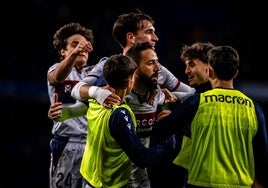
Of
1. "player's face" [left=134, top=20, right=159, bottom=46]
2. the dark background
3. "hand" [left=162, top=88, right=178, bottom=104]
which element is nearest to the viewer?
"hand" [left=162, top=88, right=178, bottom=104]

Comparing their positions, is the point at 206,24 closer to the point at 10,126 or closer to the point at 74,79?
the point at 10,126

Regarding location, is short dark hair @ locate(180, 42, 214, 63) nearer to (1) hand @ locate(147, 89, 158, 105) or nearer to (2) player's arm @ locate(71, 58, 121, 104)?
(1) hand @ locate(147, 89, 158, 105)

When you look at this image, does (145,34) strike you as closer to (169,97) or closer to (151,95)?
(169,97)

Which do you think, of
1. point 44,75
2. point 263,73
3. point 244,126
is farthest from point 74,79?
point 263,73

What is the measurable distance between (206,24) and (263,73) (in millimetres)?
1258

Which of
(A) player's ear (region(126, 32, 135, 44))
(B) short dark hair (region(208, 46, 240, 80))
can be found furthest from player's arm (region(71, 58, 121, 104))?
(B) short dark hair (region(208, 46, 240, 80))

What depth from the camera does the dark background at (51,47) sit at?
9602mm

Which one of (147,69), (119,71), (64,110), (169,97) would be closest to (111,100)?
(119,71)

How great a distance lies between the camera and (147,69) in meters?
4.35

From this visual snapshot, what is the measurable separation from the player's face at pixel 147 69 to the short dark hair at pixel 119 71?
0.33 m

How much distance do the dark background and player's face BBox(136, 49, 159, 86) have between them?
4809mm

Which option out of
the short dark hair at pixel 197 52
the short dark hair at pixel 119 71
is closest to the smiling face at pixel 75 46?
the short dark hair at pixel 197 52

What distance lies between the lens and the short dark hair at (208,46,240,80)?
13.3ft

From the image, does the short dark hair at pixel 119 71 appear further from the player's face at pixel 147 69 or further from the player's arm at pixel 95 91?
the player's face at pixel 147 69
